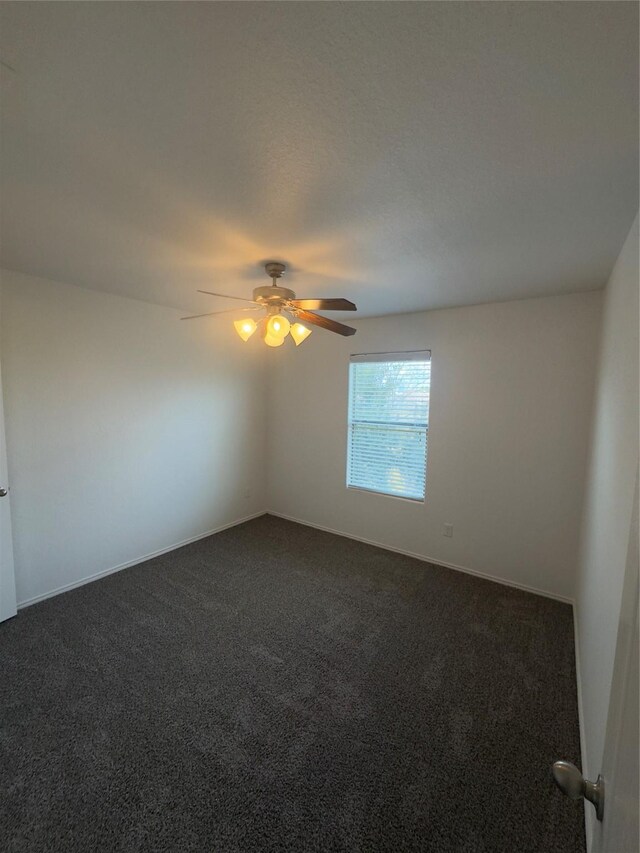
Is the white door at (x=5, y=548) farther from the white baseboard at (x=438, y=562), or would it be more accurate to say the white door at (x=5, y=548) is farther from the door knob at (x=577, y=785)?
the door knob at (x=577, y=785)

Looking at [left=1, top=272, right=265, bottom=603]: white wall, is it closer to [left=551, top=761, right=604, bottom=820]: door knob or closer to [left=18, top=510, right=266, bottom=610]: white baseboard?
[left=18, top=510, right=266, bottom=610]: white baseboard

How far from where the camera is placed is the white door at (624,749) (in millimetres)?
471

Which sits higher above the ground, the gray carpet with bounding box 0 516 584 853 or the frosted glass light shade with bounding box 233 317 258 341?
the frosted glass light shade with bounding box 233 317 258 341

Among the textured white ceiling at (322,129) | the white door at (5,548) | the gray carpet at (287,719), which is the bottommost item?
the gray carpet at (287,719)

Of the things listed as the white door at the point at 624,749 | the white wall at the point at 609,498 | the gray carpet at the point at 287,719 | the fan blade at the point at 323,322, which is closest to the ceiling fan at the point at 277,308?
the fan blade at the point at 323,322

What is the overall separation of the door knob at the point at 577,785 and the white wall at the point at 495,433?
98.6 inches

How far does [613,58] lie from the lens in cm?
83

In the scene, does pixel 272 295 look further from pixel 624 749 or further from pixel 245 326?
pixel 624 749

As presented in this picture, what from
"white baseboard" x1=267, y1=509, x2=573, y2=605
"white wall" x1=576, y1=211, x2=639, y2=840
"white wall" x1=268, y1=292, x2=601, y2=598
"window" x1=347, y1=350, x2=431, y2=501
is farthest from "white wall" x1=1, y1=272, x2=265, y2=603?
"white wall" x1=576, y1=211, x2=639, y2=840

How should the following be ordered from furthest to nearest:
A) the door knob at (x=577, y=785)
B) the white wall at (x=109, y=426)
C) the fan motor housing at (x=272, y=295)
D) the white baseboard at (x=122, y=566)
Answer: the white baseboard at (x=122, y=566)
the white wall at (x=109, y=426)
the fan motor housing at (x=272, y=295)
the door knob at (x=577, y=785)

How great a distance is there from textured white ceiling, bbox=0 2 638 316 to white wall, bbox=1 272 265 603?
2.62 feet

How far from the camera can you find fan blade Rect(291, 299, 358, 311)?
186 centimetres

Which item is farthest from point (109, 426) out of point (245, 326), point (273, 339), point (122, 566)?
point (273, 339)

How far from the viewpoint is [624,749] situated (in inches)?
21.9
